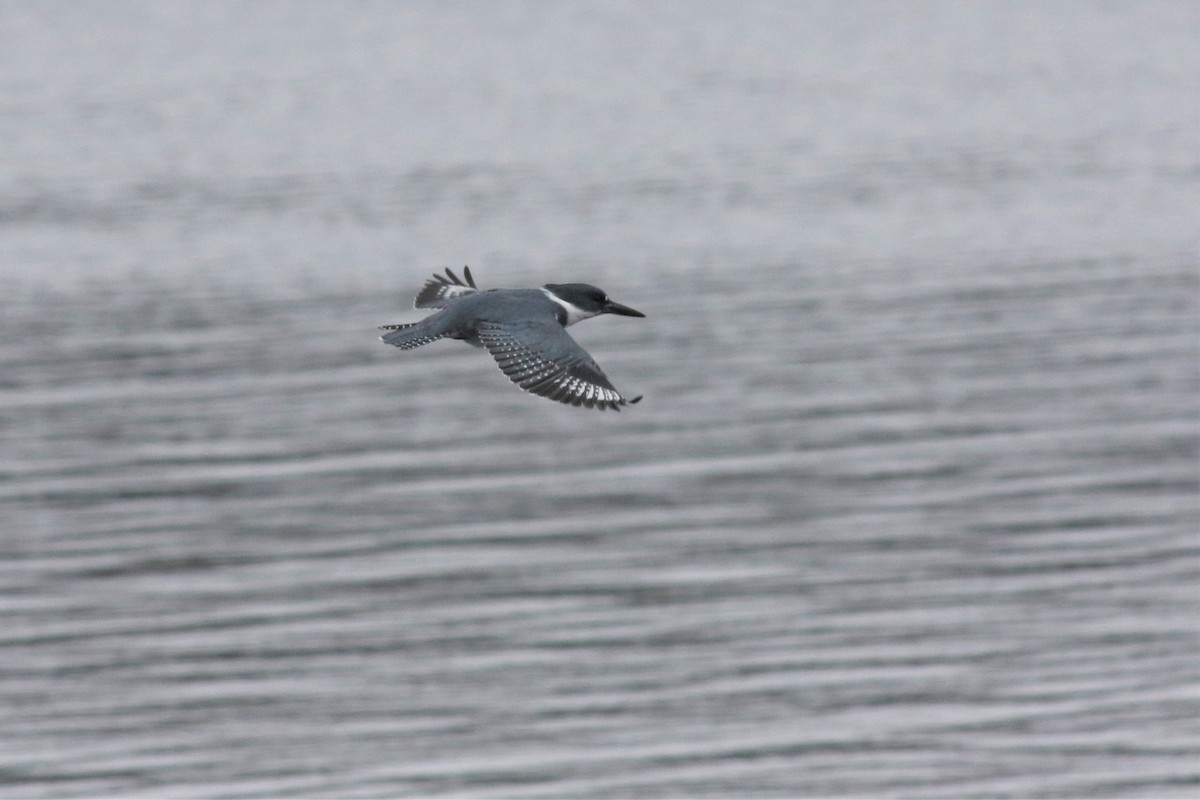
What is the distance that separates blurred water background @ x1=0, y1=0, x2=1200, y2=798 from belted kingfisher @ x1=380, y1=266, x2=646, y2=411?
9.88ft

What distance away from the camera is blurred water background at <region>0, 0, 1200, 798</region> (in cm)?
1340

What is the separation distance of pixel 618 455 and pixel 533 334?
10136 millimetres

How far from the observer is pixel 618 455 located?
65.8ft

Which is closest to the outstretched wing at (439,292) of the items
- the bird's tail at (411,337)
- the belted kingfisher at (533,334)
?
the belted kingfisher at (533,334)

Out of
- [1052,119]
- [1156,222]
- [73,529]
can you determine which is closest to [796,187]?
[1156,222]

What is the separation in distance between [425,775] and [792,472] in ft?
21.8

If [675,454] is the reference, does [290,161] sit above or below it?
above

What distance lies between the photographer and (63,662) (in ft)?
47.6

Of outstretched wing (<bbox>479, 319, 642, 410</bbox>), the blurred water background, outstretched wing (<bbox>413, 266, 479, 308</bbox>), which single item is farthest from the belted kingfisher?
the blurred water background

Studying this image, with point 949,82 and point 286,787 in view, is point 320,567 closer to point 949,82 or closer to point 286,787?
point 286,787

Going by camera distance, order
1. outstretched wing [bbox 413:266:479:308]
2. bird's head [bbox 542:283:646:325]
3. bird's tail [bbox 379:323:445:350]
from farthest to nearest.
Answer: outstretched wing [bbox 413:266:479:308], bird's head [bbox 542:283:646:325], bird's tail [bbox 379:323:445:350]

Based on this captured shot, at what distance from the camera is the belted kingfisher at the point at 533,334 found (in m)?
9.57

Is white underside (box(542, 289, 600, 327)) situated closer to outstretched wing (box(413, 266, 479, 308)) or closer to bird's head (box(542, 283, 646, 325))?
bird's head (box(542, 283, 646, 325))

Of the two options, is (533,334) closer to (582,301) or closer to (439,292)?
(582,301)
